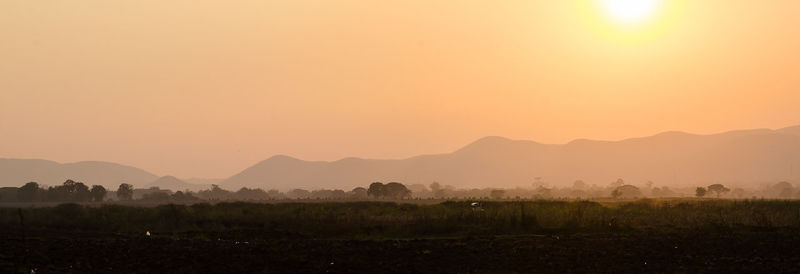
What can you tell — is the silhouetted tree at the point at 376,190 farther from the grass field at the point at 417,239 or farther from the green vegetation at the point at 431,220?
the grass field at the point at 417,239

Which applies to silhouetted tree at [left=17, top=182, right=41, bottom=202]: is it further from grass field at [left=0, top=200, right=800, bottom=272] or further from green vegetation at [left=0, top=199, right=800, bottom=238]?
grass field at [left=0, top=200, right=800, bottom=272]

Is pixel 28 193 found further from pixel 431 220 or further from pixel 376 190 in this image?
pixel 431 220

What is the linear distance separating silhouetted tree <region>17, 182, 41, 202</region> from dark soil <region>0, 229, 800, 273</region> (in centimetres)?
9116

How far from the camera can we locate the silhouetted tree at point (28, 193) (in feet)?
393

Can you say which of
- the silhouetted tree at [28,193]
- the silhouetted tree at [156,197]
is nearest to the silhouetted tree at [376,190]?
the silhouetted tree at [156,197]

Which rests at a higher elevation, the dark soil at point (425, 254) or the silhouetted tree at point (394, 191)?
the silhouetted tree at point (394, 191)

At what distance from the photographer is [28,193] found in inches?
4747

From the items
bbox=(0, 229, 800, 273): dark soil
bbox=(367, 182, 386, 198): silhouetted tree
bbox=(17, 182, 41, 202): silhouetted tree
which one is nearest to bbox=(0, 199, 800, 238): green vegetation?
bbox=(0, 229, 800, 273): dark soil

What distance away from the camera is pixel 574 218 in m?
46.2

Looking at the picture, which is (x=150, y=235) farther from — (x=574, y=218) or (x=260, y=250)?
(x=574, y=218)

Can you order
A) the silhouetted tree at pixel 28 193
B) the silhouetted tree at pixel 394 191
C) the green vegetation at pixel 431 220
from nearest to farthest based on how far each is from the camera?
1. the green vegetation at pixel 431 220
2. the silhouetted tree at pixel 28 193
3. the silhouetted tree at pixel 394 191

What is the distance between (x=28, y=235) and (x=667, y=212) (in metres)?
46.2

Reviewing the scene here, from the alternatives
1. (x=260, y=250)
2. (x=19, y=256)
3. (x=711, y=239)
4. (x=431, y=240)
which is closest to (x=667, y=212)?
(x=711, y=239)

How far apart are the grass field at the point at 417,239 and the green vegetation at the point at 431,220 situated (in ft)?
0.34
